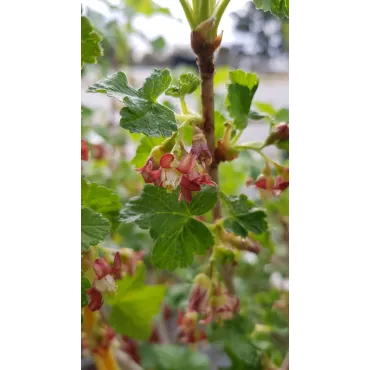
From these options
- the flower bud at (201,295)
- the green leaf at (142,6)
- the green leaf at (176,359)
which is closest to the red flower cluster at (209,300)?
the flower bud at (201,295)

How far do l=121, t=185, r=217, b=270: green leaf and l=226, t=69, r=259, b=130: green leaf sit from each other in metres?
0.08

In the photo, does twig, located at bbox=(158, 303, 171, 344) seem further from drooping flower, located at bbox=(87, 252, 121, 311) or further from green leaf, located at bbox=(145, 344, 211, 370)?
drooping flower, located at bbox=(87, 252, 121, 311)

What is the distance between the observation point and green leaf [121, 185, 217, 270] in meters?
0.42

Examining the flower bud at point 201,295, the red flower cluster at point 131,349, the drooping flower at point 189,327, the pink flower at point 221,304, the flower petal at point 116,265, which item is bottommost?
the red flower cluster at point 131,349

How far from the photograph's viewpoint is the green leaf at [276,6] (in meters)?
0.37

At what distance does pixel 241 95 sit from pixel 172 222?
0.14 meters

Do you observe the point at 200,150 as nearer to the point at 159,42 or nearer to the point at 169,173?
the point at 169,173

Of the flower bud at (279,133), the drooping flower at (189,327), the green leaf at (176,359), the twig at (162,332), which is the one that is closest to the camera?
the flower bud at (279,133)

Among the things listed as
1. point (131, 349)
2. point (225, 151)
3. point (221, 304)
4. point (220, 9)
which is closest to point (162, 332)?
point (131, 349)

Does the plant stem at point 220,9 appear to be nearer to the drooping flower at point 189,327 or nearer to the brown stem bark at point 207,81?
the brown stem bark at point 207,81

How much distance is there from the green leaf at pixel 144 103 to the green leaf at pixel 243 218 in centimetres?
13

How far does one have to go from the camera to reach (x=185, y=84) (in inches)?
14.9
